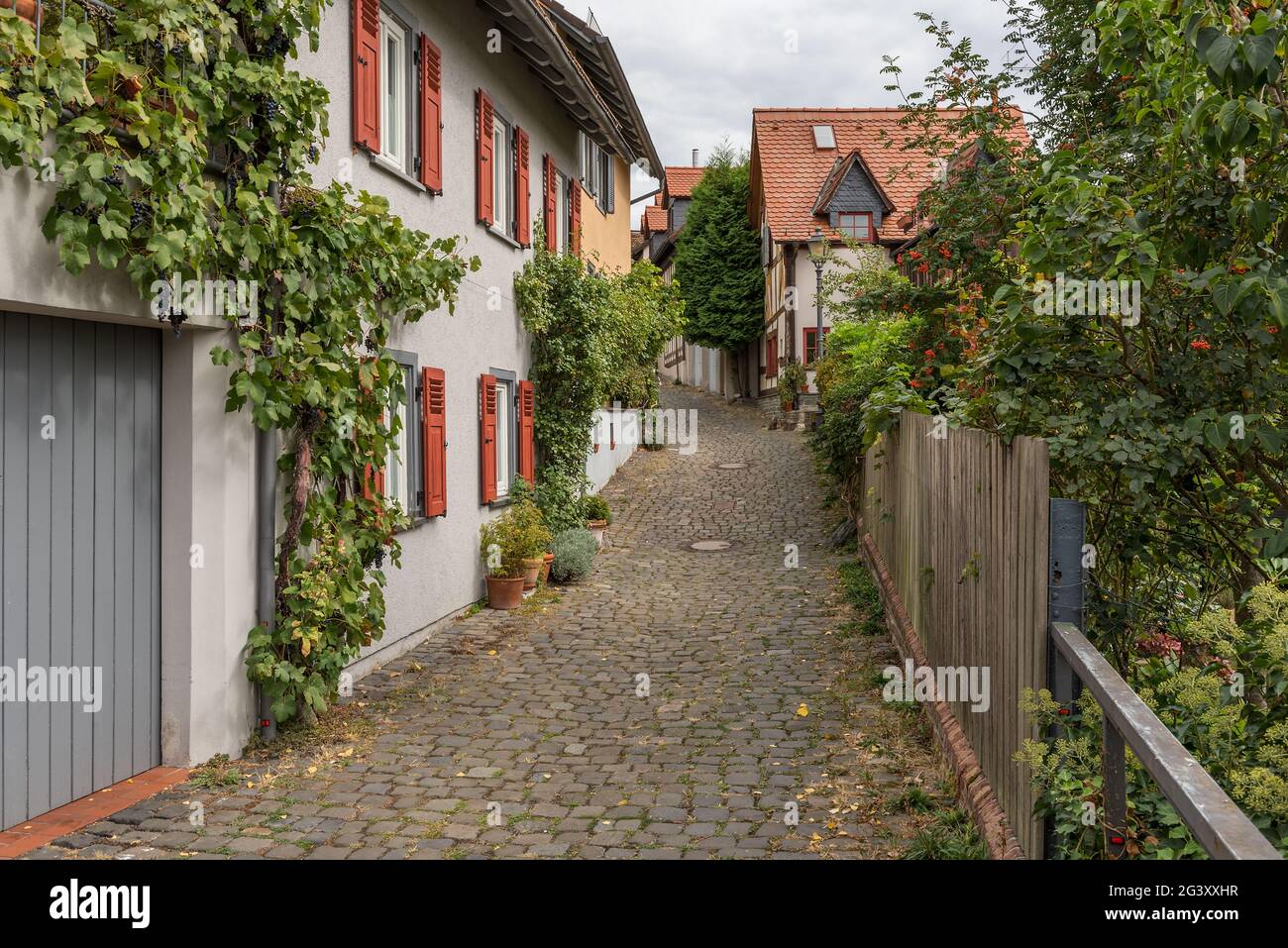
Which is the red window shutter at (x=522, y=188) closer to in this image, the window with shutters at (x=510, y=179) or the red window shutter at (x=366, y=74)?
the window with shutters at (x=510, y=179)

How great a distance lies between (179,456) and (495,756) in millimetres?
2357

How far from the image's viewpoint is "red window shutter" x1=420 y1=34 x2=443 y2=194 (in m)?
9.41

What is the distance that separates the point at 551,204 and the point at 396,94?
554 centimetres

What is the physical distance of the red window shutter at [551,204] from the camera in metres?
14.4

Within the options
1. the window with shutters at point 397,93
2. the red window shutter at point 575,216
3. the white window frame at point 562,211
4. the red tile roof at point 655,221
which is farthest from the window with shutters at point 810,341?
the red tile roof at point 655,221

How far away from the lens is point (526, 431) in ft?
42.2

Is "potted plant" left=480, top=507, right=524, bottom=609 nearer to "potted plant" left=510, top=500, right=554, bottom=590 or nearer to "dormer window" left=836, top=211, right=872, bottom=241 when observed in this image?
"potted plant" left=510, top=500, right=554, bottom=590

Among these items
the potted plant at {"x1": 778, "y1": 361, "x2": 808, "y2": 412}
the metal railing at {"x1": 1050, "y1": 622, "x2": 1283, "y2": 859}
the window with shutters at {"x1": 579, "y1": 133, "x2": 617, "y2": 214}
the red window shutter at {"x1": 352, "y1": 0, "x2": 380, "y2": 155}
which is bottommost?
the metal railing at {"x1": 1050, "y1": 622, "x2": 1283, "y2": 859}

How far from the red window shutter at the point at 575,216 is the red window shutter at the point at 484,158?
4.58 m

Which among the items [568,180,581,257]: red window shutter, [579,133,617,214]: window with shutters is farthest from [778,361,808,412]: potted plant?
[568,180,581,257]: red window shutter

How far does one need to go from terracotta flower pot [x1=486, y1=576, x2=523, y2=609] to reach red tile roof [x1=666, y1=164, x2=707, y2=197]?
41.0 meters

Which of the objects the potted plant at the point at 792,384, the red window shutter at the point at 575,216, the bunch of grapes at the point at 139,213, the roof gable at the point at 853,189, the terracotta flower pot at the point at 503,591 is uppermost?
the roof gable at the point at 853,189

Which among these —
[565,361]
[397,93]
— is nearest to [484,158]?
[397,93]

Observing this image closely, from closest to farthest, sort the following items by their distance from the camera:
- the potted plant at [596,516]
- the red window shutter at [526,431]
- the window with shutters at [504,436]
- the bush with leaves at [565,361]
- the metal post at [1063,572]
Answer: the metal post at [1063,572] < the window with shutters at [504,436] < the red window shutter at [526,431] < the bush with leaves at [565,361] < the potted plant at [596,516]
